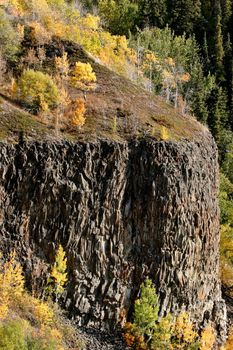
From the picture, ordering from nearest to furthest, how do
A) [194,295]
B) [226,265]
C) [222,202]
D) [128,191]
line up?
[128,191] → [194,295] → [226,265] → [222,202]

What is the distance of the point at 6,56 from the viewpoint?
3597cm

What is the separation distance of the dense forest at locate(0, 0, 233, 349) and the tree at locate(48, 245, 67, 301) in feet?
27.2

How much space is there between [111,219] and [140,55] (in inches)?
1909

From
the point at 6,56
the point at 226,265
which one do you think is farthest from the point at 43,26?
the point at 226,265

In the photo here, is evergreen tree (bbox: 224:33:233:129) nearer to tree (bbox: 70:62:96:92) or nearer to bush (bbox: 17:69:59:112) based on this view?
tree (bbox: 70:62:96:92)

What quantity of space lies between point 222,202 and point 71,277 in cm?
3443

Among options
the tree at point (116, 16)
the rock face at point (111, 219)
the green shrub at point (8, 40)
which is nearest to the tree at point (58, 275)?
the rock face at point (111, 219)

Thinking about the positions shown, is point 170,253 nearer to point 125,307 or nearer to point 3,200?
point 125,307

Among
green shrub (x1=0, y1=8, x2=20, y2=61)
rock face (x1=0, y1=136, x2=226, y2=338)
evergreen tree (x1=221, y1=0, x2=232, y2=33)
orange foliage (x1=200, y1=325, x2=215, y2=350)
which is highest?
evergreen tree (x1=221, y1=0, x2=232, y2=33)

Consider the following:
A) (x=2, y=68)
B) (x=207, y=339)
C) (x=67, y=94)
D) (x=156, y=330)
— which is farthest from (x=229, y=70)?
(x=156, y=330)

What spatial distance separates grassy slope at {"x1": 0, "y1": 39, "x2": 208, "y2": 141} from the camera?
1193 inches

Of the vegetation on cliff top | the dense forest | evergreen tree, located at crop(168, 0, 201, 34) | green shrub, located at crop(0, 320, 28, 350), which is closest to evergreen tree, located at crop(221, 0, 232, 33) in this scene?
the dense forest

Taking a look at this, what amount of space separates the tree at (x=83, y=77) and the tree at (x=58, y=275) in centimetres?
1256

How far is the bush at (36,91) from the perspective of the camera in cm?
3238
